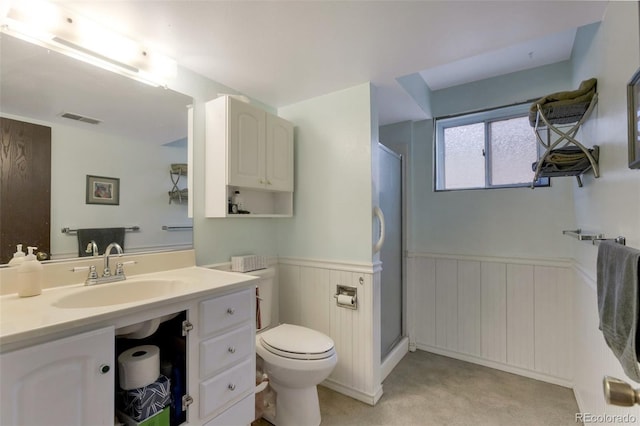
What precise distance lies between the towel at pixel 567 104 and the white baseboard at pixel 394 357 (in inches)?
76.7

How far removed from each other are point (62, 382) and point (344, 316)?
1.54m

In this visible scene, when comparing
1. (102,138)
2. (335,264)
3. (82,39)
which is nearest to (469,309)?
(335,264)

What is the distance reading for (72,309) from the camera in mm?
985

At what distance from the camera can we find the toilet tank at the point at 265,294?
198cm

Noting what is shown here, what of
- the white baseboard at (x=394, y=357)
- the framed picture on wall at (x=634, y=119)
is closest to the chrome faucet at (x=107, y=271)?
the white baseboard at (x=394, y=357)

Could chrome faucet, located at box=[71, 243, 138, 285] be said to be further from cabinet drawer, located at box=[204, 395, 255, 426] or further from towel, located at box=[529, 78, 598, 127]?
towel, located at box=[529, 78, 598, 127]

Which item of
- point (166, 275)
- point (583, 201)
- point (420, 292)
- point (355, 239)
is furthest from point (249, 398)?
point (583, 201)

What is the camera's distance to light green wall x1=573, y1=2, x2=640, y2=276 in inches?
37.6

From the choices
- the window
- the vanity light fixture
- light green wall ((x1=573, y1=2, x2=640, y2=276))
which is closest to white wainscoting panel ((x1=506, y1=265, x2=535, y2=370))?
light green wall ((x1=573, y1=2, x2=640, y2=276))

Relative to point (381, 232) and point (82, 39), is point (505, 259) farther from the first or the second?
point (82, 39)

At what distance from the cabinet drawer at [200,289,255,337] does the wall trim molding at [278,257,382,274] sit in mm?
770

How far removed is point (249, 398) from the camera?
1449 mm

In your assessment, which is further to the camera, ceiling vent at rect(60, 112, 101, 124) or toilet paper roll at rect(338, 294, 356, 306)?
toilet paper roll at rect(338, 294, 356, 306)

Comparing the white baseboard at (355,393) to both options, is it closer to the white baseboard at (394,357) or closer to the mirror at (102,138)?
the white baseboard at (394,357)
